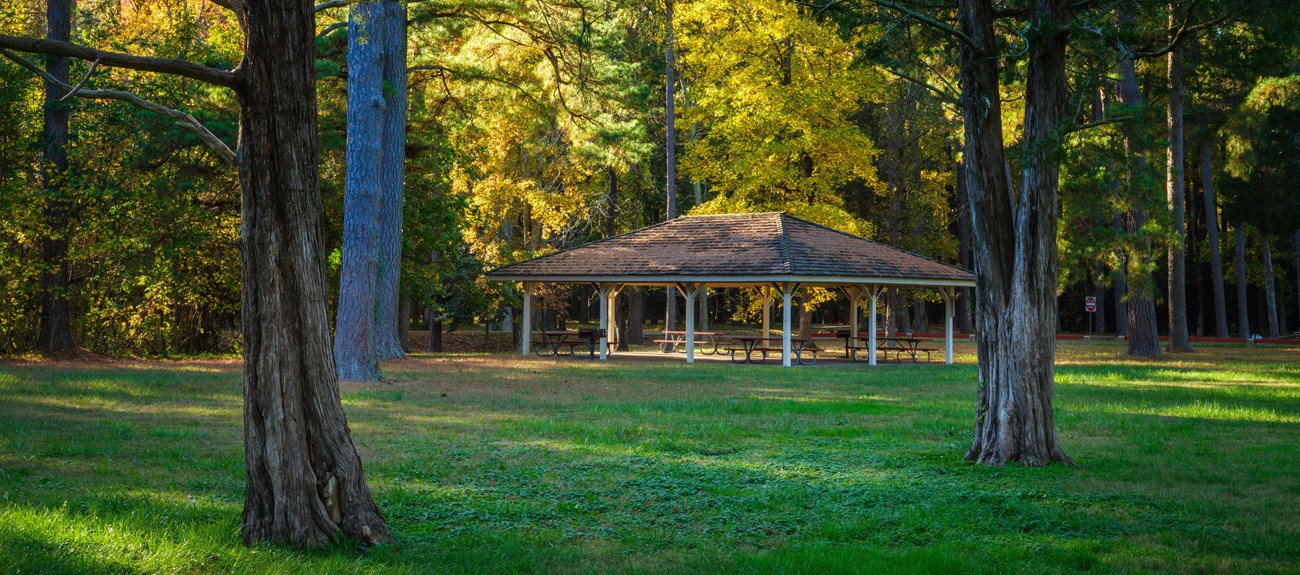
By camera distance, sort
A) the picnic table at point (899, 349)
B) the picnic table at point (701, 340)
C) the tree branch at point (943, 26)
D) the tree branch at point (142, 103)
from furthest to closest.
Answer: the picnic table at point (701, 340) < the picnic table at point (899, 349) < the tree branch at point (943, 26) < the tree branch at point (142, 103)

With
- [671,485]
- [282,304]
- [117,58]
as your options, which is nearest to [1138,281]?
[671,485]

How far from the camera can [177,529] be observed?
622 cm

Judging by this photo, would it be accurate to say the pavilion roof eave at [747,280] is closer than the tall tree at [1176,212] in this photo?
Yes

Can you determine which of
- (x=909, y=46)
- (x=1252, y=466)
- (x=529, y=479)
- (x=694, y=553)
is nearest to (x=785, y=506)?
(x=694, y=553)

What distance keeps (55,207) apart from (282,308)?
63.1ft

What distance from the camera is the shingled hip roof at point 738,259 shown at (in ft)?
86.9

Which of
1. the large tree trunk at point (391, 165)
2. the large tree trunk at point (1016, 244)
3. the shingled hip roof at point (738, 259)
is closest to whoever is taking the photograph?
the large tree trunk at point (1016, 244)

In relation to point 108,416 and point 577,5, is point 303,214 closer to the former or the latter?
point 108,416


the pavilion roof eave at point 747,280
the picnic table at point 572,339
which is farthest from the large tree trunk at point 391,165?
the picnic table at point 572,339

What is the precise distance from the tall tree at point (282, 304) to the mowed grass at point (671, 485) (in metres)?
0.27

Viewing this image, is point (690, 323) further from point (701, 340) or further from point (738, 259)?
point (701, 340)

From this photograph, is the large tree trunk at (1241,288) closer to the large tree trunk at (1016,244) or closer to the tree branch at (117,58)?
the large tree trunk at (1016,244)

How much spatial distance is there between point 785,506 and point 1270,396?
13.2 meters

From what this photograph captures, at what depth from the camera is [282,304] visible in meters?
6.01
